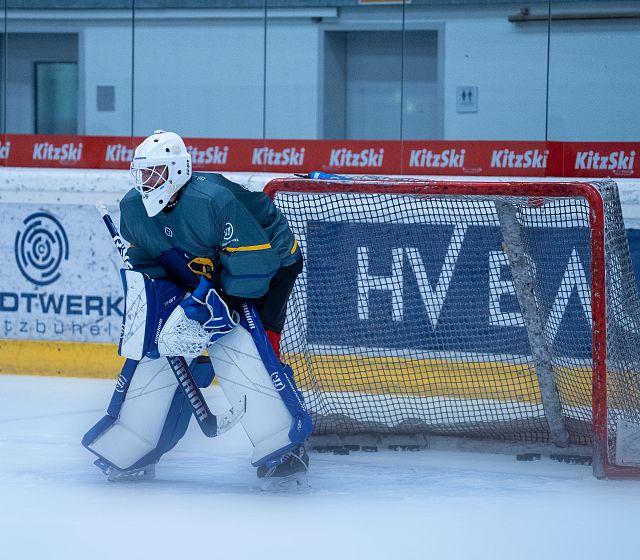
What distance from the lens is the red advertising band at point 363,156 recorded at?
523 cm

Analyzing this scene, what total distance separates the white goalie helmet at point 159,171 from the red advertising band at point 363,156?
2474mm

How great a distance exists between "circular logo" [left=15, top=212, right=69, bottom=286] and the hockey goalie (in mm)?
1563

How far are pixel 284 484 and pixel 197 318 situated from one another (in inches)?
19.7

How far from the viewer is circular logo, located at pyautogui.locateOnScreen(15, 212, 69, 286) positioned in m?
4.66

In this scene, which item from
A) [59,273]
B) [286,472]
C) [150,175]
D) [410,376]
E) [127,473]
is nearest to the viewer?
[150,175]

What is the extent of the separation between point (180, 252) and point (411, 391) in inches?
40.5

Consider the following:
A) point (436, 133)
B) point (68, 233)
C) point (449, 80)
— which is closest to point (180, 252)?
point (68, 233)

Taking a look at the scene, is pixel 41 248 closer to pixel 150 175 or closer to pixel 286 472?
pixel 150 175

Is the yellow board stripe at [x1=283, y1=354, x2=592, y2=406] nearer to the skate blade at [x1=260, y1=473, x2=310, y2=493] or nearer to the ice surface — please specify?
the ice surface

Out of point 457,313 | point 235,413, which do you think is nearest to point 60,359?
point 457,313

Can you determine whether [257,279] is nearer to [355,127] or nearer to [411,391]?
[411,391]

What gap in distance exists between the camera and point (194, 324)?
2.93 meters

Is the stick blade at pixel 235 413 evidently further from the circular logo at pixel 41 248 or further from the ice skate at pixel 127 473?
the circular logo at pixel 41 248

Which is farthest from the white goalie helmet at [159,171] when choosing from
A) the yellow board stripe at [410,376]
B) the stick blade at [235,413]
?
the yellow board stripe at [410,376]
